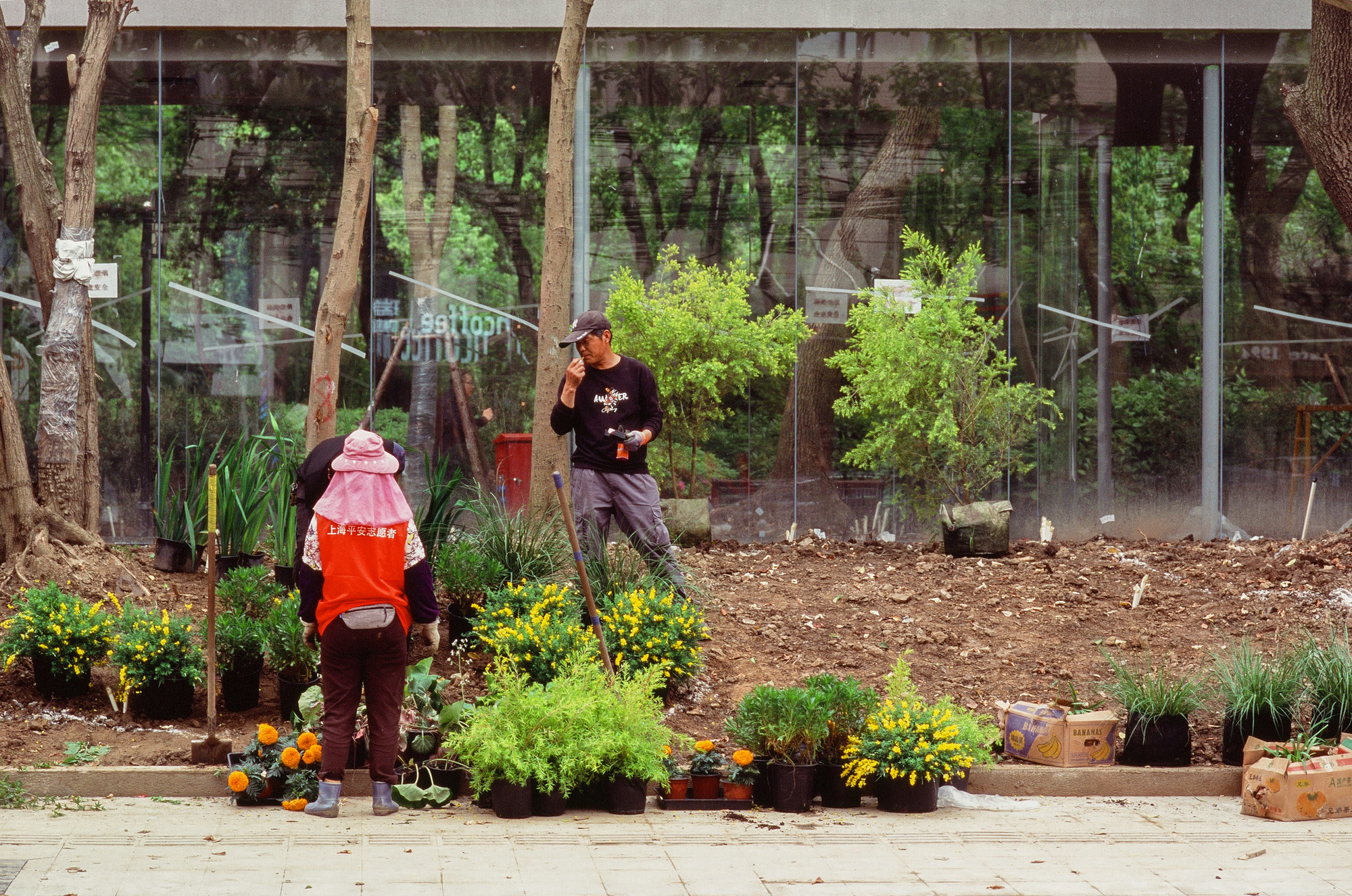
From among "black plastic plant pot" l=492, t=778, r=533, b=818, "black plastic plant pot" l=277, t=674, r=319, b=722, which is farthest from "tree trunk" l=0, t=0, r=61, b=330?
"black plastic plant pot" l=492, t=778, r=533, b=818

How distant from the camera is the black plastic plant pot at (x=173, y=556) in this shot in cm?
890

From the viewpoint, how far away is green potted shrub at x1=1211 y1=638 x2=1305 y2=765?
6352mm

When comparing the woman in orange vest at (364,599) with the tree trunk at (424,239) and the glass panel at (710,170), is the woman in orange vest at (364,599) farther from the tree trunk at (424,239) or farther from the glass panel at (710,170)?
the glass panel at (710,170)

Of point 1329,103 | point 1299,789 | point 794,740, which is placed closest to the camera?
point 1299,789

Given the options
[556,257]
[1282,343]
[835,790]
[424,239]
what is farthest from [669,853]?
[1282,343]

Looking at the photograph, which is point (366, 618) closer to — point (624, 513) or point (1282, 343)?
point (624, 513)

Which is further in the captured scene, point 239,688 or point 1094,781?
point 239,688

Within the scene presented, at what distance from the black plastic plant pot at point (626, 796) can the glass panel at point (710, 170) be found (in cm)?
701

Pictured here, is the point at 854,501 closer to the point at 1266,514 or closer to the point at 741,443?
the point at 741,443

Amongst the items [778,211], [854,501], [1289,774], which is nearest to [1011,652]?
[1289,774]

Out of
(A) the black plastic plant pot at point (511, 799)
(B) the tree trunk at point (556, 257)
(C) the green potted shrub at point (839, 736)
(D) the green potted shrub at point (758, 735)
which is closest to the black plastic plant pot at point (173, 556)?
(B) the tree trunk at point (556, 257)

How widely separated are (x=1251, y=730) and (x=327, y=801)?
171 inches

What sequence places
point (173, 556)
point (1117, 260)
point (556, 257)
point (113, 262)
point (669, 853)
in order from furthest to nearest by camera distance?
point (1117, 260), point (113, 262), point (173, 556), point (556, 257), point (669, 853)

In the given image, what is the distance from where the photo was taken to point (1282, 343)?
43.0ft
